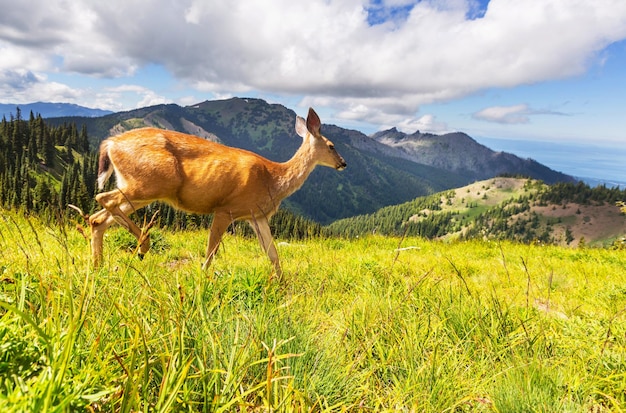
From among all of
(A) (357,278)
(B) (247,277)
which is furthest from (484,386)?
(A) (357,278)

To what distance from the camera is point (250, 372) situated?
2.68m

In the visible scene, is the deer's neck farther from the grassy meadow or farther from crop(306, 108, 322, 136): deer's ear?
the grassy meadow

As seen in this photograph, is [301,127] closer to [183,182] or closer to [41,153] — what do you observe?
[183,182]

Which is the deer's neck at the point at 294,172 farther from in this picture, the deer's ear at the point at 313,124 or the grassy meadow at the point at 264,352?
the grassy meadow at the point at 264,352

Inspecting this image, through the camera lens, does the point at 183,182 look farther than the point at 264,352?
Yes

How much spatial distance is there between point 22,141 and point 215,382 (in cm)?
18291

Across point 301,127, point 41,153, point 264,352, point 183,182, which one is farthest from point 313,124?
point 41,153

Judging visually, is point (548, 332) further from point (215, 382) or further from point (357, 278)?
point (215, 382)

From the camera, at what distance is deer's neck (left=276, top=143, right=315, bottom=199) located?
812cm

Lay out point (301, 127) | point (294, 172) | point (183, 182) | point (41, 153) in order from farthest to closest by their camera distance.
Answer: point (41, 153) < point (301, 127) < point (294, 172) < point (183, 182)

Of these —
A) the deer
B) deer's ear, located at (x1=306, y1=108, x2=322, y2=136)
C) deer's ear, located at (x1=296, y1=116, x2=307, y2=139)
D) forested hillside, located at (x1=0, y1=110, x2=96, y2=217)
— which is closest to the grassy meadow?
the deer

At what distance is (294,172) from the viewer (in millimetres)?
8562

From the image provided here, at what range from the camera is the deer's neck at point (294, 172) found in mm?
8125

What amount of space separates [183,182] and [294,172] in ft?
8.82
